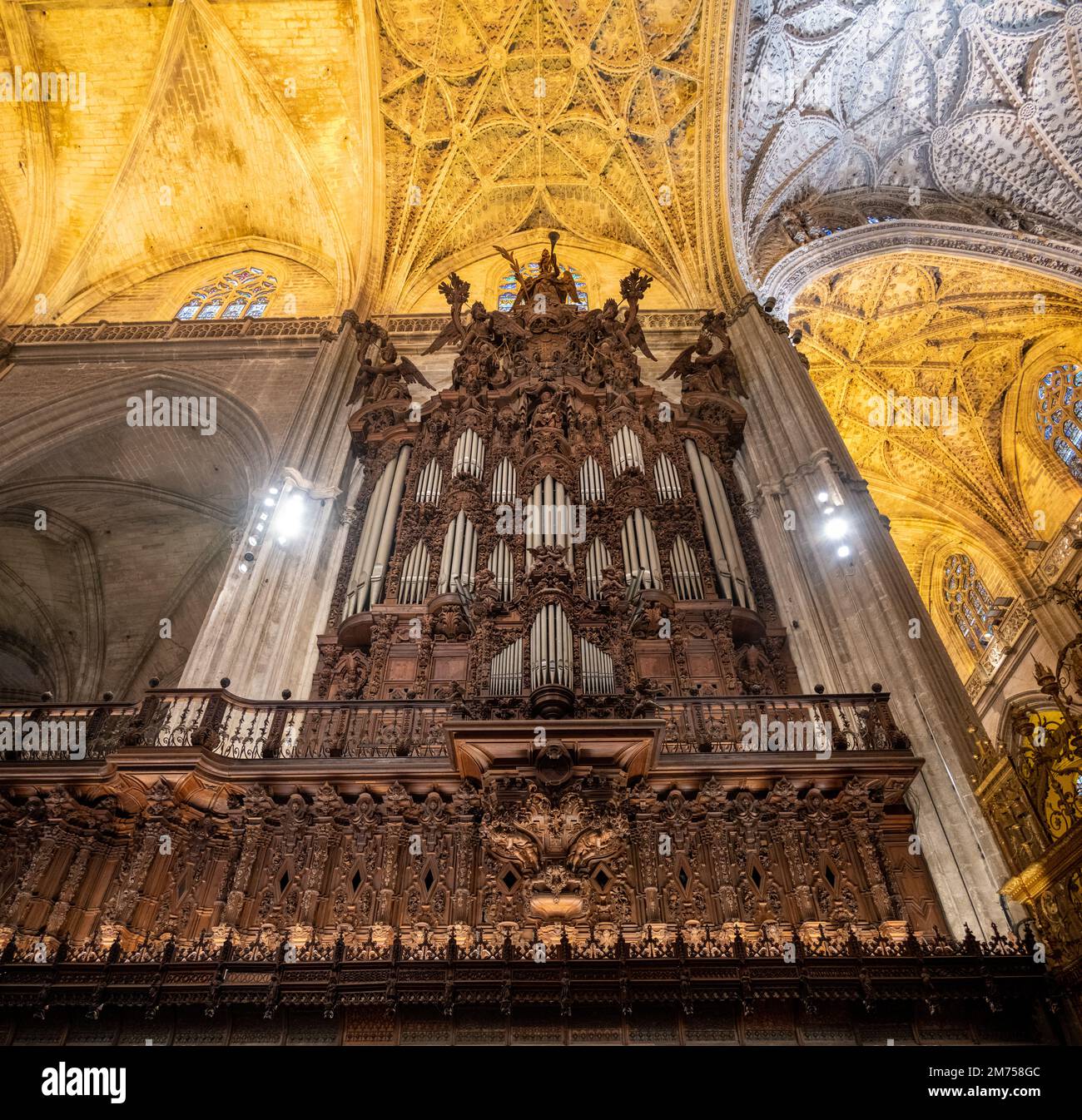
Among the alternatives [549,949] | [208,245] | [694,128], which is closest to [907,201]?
[694,128]

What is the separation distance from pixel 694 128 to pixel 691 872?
583 inches

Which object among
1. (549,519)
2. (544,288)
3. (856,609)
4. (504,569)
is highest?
(544,288)

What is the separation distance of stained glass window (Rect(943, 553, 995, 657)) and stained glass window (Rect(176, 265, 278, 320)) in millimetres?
16679

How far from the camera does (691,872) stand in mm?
6250

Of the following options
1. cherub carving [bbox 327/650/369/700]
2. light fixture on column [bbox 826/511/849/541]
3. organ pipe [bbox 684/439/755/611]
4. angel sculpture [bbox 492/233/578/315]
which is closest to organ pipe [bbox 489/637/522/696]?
cherub carving [bbox 327/650/369/700]

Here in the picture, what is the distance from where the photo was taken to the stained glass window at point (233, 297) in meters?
15.4

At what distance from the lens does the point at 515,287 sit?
16.3m

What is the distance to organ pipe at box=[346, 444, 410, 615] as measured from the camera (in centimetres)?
918

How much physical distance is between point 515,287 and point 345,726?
11744mm

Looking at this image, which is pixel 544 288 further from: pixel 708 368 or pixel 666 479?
pixel 666 479

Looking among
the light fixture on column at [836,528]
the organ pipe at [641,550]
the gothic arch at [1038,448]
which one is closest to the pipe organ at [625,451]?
the organ pipe at [641,550]

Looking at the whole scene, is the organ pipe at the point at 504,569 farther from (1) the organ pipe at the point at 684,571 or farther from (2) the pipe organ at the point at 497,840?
(1) the organ pipe at the point at 684,571

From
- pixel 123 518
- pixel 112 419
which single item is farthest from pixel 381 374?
pixel 123 518

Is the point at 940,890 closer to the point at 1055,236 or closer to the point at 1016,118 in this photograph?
the point at 1055,236
